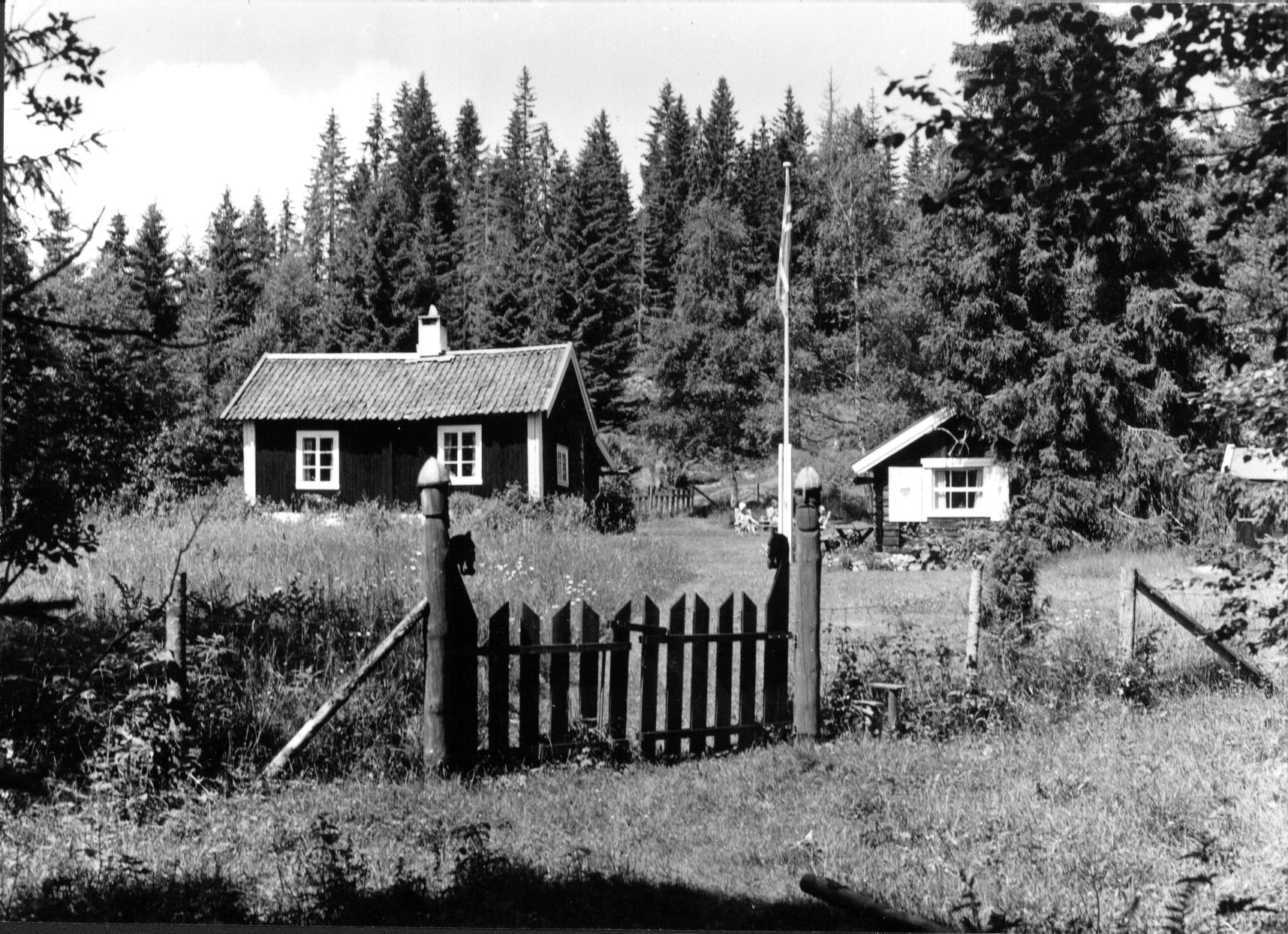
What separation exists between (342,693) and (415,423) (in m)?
0.98

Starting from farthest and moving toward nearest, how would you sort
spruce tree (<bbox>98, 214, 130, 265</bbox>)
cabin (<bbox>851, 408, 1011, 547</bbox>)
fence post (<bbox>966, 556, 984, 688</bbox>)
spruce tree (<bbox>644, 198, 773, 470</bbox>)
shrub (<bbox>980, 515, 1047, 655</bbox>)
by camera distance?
cabin (<bbox>851, 408, 1011, 547</bbox>) → shrub (<bbox>980, 515, 1047, 655</bbox>) → fence post (<bbox>966, 556, 984, 688</bbox>) → spruce tree (<bbox>644, 198, 773, 470</bbox>) → spruce tree (<bbox>98, 214, 130, 265</bbox>)

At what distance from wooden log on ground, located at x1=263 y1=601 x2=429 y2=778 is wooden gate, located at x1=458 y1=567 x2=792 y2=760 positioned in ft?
0.72

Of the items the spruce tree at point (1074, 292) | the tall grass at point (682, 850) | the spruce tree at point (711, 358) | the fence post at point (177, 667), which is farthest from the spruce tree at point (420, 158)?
the tall grass at point (682, 850)

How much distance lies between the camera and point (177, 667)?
132 inches

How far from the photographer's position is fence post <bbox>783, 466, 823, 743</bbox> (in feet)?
14.0

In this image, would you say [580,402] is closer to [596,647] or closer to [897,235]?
[596,647]

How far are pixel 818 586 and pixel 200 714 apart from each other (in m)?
2.40

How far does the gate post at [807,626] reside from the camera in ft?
14.0

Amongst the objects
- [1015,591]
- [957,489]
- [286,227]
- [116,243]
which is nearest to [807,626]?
[1015,591]

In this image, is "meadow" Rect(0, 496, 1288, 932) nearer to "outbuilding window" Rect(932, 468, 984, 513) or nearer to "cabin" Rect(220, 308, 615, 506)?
"cabin" Rect(220, 308, 615, 506)

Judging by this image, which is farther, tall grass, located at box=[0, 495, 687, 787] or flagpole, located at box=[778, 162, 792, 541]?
flagpole, located at box=[778, 162, 792, 541]

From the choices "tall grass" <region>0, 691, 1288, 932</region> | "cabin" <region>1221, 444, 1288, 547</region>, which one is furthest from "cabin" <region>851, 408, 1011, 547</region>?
"tall grass" <region>0, 691, 1288, 932</region>

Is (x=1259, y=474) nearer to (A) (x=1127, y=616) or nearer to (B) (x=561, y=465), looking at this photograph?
(A) (x=1127, y=616)

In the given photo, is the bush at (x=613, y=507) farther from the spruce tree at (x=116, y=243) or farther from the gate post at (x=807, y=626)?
the spruce tree at (x=116, y=243)
